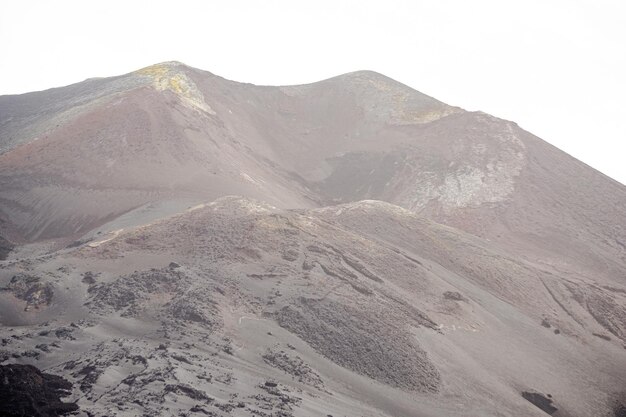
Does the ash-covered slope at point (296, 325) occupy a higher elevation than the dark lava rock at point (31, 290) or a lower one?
higher

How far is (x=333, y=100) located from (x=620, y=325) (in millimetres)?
39306

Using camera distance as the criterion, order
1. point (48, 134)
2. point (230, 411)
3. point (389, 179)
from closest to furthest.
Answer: point (230, 411)
point (48, 134)
point (389, 179)

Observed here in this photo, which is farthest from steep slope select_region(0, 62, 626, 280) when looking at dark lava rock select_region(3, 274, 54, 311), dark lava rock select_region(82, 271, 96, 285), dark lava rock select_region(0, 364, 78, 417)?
dark lava rock select_region(0, 364, 78, 417)

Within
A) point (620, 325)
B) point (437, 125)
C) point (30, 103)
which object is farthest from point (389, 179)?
point (30, 103)

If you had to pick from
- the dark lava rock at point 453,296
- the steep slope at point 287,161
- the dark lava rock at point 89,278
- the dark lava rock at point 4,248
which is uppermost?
the steep slope at point 287,161

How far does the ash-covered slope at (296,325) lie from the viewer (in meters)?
11.6

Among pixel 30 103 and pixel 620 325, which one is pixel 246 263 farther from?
pixel 30 103

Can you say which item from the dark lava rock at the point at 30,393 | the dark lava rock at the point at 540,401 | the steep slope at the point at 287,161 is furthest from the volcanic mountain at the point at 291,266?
the dark lava rock at the point at 30,393

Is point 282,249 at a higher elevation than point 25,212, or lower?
higher

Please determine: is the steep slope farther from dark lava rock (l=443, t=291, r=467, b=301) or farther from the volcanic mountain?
dark lava rock (l=443, t=291, r=467, b=301)

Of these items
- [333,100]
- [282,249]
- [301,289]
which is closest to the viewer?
[301,289]

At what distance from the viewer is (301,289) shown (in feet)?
58.1

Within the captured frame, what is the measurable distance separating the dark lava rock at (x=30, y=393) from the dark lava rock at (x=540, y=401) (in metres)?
13.4

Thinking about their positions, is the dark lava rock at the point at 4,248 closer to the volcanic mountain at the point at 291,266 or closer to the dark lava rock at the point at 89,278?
the volcanic mountain at the point at 291,266
